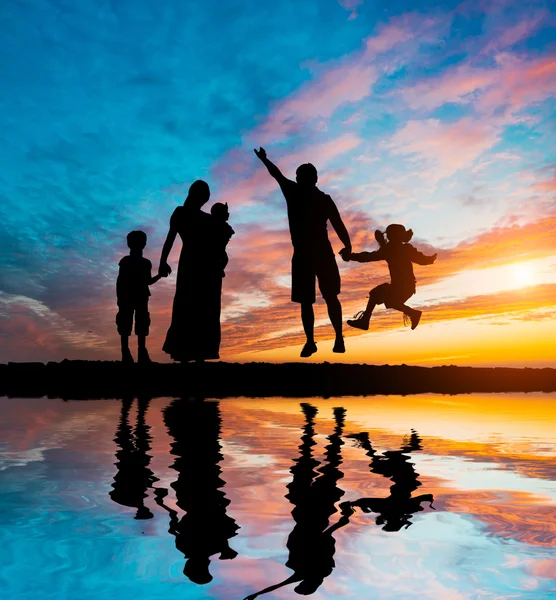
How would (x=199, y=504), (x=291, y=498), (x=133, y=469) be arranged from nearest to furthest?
(x=199, y=504) < (x=291, y=498) < (x=133, y=469)

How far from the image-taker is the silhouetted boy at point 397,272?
10.7 meters

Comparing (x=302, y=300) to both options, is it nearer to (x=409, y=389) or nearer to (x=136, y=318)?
(x=409, y=389)

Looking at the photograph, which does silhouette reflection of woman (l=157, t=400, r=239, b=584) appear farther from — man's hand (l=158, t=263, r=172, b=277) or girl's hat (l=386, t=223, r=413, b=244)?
girl's hat (l=386, t=223, r=413, b=244)

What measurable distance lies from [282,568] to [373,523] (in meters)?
0.55

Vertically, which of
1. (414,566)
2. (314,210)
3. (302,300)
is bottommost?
(414,566)

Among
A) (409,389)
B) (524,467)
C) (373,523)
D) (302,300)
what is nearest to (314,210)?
(302,300)

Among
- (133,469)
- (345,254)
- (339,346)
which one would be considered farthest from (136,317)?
(133,469)

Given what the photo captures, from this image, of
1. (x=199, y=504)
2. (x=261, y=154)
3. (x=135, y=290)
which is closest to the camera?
(x=199, y=504)

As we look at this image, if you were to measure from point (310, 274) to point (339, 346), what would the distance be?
4.21 ft

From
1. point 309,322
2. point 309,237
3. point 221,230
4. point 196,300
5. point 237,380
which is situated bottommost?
point 237,380

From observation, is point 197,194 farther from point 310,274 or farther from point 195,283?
point 310,274

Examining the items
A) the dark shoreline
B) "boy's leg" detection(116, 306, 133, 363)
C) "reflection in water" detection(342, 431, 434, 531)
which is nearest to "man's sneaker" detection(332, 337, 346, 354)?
the dark shoreline

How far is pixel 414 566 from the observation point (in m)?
1.88

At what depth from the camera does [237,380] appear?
10922 millimetres
